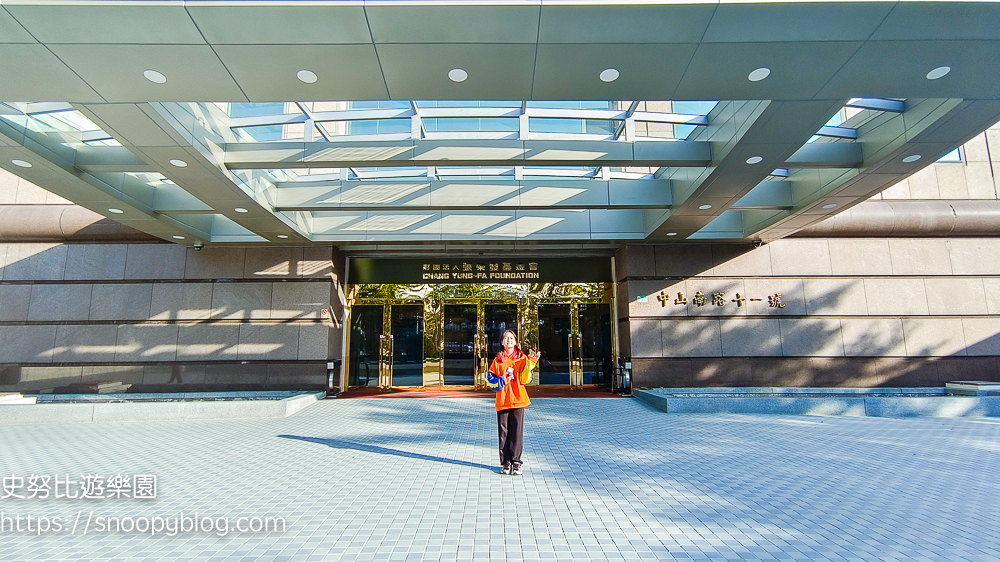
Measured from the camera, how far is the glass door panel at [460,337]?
12273 millimetres

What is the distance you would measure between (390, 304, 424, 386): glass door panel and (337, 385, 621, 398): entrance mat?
40 centimetres

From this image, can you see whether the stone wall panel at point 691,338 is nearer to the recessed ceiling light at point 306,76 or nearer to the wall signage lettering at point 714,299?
the wall signage lettering at point 714,299

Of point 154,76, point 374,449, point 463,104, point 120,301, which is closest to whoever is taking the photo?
point 154,76

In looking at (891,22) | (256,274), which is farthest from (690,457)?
(256,274)

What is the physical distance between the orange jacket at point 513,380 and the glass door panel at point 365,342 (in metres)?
8.03

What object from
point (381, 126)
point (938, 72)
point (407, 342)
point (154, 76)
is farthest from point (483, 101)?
point (407, 342)

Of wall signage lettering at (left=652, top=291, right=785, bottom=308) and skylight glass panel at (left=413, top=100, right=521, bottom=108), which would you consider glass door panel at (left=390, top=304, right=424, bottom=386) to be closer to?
wall signage lettering at (left=652, top=291, right=785, bottom=308)

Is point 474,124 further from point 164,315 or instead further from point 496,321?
point 164,315

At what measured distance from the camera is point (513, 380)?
4.87 meters

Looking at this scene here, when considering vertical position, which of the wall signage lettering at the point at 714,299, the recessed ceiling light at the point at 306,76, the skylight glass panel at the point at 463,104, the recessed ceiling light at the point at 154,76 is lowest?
the wall signage lettering at the point at 714,299

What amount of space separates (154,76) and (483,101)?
355 cm

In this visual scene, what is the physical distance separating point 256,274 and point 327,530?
30.2 feet

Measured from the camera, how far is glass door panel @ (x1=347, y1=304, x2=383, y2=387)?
1233cm

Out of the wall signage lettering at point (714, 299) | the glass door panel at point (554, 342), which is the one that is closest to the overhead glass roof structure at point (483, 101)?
the wall signage lettering at point (714, 299)
